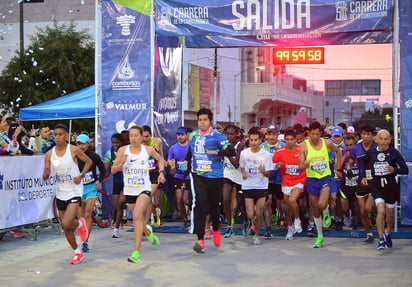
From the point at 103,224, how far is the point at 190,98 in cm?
2321

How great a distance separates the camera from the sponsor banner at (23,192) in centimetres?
1120

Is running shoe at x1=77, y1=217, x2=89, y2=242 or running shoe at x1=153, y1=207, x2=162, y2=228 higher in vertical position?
running shoe at x1=77, y1=217, x2=89, y2=242

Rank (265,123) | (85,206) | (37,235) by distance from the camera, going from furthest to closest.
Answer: (265,123) < (37,235) < (85,206)

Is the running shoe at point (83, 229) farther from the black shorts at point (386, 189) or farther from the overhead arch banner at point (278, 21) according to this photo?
the overhead arch banner at point (278, 21)

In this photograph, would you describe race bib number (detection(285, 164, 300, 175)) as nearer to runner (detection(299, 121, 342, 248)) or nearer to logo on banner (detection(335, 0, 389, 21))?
runner (detection(299, 121, 342, 248))

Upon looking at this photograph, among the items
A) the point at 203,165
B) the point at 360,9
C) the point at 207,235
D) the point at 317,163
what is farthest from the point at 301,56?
the point at 203,165

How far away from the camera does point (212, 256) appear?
10.1m

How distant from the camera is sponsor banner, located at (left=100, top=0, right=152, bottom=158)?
46.7 feet

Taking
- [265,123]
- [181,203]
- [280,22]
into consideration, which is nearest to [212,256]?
[181,203]

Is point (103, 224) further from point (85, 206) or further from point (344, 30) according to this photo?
point (344, 30)

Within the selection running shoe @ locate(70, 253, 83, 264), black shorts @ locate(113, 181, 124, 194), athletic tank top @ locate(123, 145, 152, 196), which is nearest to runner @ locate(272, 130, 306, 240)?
black shorts @ locate(113, 181, 124, 194)

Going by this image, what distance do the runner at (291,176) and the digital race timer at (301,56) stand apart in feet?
40.7

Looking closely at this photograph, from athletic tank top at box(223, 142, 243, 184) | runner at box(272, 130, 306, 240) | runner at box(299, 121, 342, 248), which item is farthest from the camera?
athletic tank top at box(223, 142, 243, 184)

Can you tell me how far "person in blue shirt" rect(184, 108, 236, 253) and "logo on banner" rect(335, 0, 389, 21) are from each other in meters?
4.27
